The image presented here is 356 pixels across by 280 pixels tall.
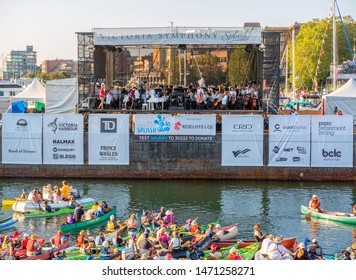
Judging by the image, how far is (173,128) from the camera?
5016 cm

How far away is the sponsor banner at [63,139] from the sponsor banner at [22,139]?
0.55 m

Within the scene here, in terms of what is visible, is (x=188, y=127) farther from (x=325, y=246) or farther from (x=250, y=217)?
(x=325, y=246)

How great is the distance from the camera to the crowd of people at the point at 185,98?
5234 cm

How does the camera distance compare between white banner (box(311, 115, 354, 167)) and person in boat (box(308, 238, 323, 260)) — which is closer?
person in boat (box(308, 238, 323, 260))

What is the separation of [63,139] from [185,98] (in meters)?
9.94

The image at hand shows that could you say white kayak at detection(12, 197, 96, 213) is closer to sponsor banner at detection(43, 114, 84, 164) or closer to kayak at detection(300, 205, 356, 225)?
A: sponsor banner at detection(43, 114, 84, 164)

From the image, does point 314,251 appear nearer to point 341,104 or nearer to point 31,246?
point 31,246

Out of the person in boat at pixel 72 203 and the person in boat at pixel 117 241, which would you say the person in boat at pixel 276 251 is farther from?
the person in boat at pixel 72 203

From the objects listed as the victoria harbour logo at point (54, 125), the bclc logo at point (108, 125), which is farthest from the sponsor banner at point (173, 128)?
the victoria harbour logo at point (54, 125)

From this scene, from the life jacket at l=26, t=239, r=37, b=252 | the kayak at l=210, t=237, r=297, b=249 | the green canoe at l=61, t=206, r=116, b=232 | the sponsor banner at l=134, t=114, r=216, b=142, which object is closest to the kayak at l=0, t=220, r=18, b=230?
the green canoe at l=61, t=206, r=116, b=232

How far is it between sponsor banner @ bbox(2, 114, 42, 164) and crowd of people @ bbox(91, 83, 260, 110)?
19.0ft

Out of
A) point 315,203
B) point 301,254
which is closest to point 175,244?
point 301,254

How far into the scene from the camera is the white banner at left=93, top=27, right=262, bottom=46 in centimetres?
5403
